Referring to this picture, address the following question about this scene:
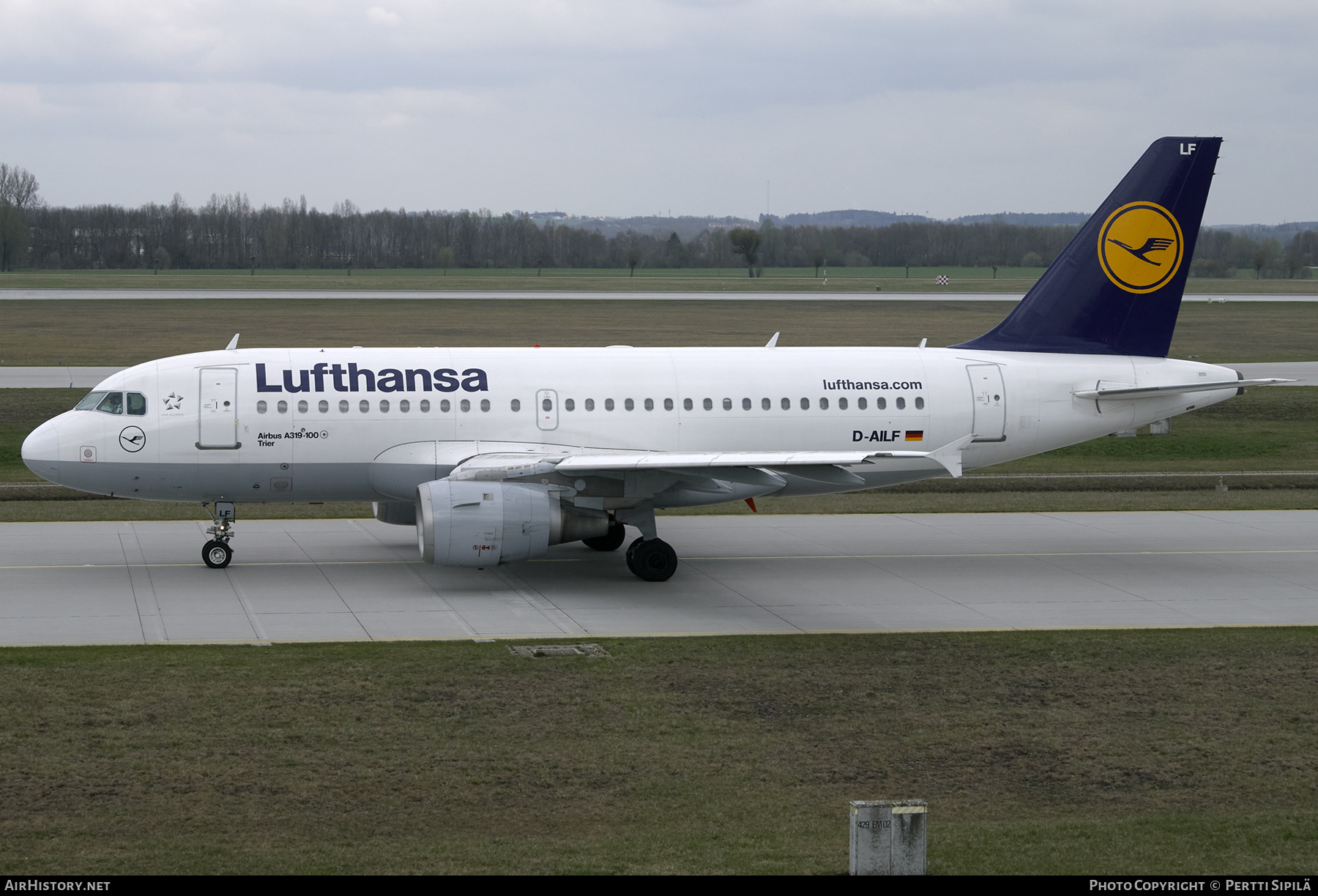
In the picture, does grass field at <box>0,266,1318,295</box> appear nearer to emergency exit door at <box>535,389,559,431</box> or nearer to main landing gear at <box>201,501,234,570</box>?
main landing gear at <box>201,501,234,570</box>

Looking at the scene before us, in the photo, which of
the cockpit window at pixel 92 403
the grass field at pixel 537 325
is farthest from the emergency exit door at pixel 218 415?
the grass field at pixel 537 325

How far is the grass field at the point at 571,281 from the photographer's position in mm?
130125

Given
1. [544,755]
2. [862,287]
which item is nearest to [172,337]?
[544,755]

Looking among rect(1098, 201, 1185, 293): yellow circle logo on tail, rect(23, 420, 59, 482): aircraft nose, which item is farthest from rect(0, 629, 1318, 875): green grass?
rect(1098, 201, 1185, 293): yellow circle logo on tail

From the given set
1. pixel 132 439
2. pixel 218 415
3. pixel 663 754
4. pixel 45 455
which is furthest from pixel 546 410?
pixel 663 754

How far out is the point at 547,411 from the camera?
2530cm

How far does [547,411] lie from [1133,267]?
12.2m

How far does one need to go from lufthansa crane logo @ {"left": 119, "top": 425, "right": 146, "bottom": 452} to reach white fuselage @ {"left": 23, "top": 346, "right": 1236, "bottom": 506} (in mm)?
26

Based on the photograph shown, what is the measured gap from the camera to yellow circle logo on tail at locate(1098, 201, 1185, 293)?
89.8 ft

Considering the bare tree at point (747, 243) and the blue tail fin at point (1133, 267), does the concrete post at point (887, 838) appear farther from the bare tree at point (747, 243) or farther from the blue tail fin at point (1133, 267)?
the bare tree at point (747, 243)
